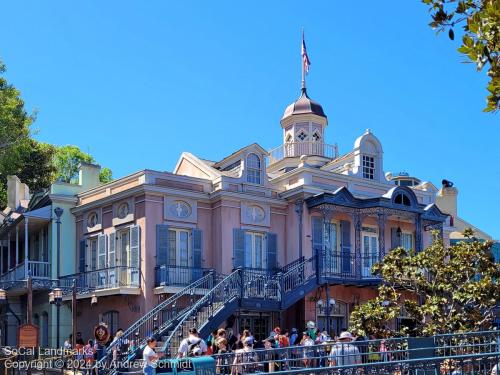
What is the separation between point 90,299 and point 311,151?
40.6ft

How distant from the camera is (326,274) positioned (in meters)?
30.4

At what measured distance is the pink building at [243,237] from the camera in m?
28.4

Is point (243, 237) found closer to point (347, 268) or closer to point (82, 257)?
point (347, 268)

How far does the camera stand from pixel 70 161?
56.6 metres

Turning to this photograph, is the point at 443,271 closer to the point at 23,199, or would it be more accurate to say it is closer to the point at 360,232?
the point at 360,232

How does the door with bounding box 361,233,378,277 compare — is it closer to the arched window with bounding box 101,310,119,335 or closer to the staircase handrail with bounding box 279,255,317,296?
the staircase handrail with bounding box 279,255,317,296

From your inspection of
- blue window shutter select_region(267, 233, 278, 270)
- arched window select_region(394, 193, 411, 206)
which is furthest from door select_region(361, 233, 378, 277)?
blue window shutter select_region(267, 233, 278, 270)

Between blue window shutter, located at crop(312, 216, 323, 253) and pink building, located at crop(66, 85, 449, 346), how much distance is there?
40mm

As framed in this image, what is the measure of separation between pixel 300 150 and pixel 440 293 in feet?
56.8

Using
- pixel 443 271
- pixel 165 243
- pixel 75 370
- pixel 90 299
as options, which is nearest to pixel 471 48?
pixel 443 271

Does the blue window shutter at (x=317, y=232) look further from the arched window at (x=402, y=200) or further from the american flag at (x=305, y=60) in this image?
the american flag at (x=305, y=60)

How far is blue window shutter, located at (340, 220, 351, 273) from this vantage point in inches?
1246

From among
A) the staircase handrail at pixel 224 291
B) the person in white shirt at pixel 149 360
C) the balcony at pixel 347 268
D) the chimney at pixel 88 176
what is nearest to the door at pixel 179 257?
the staircase handrail at pixel 224 291

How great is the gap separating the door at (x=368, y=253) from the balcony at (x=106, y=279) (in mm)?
8915
